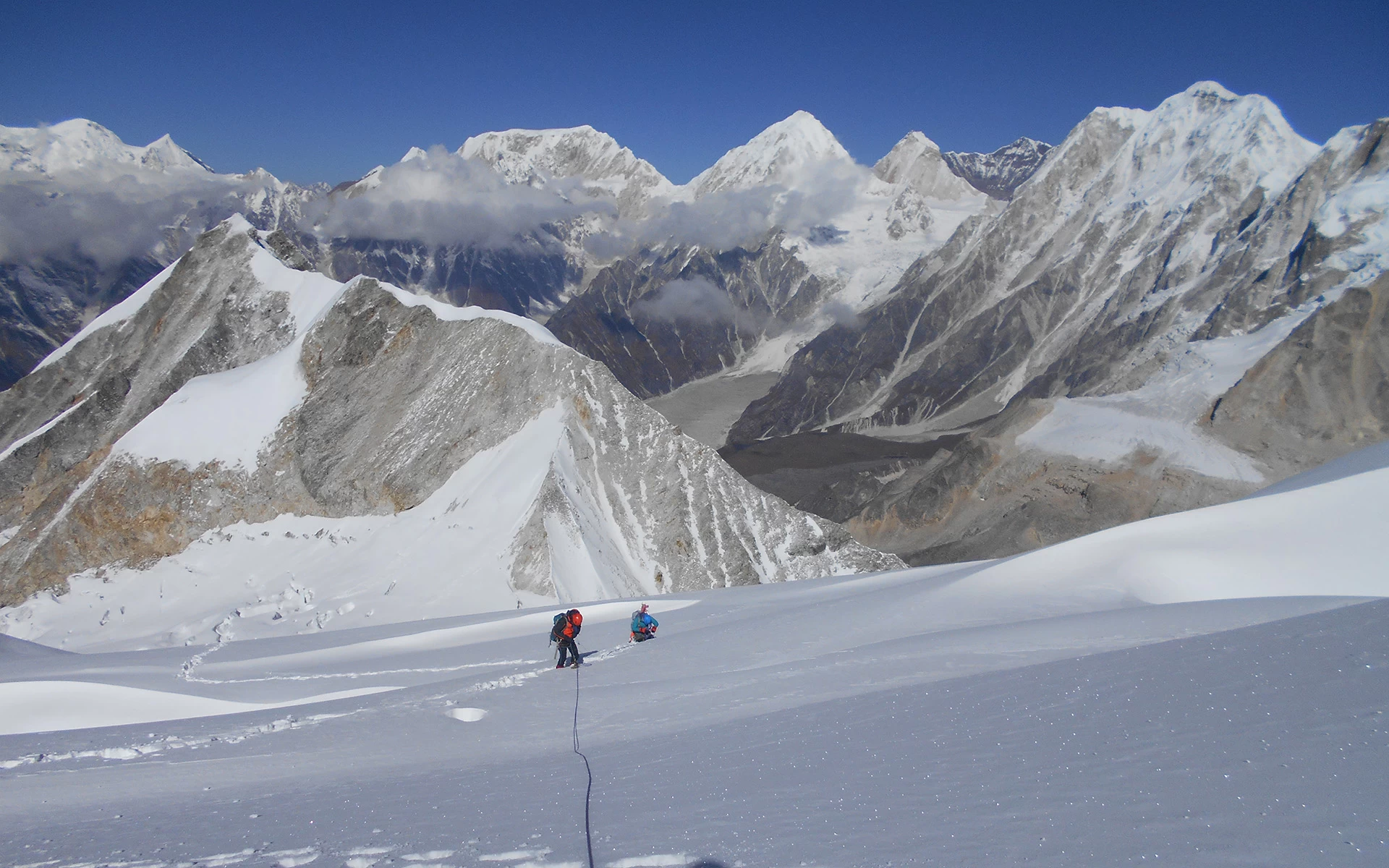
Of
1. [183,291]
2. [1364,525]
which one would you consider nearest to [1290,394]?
[1364,525]

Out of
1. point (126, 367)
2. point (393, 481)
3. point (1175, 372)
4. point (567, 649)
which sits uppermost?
point (126, 367)

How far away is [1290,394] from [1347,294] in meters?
10.4

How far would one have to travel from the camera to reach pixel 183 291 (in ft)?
129

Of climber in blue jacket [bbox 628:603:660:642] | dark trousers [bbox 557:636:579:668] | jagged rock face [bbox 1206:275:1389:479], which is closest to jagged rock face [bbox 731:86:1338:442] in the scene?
jagged rock face [bbox 1206:275:1389:479]

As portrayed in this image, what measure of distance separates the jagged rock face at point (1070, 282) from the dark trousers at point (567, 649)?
84.8 meters

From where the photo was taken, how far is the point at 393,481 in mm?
28516

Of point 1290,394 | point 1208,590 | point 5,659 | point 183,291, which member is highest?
point 183,291

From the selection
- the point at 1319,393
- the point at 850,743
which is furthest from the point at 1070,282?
the point at 850,743

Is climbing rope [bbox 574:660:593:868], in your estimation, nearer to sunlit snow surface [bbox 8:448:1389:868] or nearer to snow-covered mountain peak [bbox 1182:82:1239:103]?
sunlit snow surface [bbox 8:448:1389:868]

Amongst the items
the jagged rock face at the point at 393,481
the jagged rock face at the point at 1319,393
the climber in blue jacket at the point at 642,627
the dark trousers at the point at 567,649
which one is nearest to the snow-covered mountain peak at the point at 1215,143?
the jagged rock face at the point at 1319,393

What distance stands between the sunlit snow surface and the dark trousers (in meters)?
0.33

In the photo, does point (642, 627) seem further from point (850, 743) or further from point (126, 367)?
point (126, 367)

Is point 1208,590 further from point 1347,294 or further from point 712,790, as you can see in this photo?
point 1347,294

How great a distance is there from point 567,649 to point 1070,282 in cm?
13816
